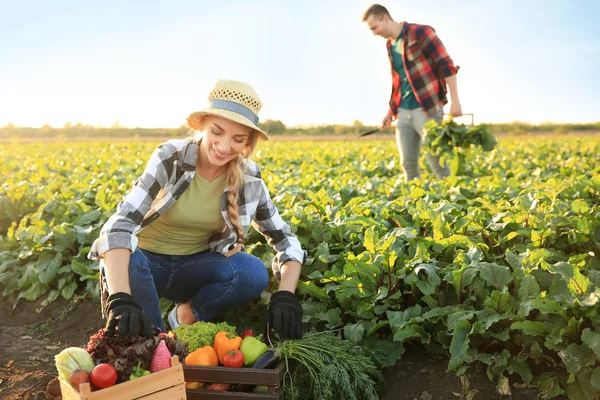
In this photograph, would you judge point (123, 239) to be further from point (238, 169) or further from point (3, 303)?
point (3, 303)

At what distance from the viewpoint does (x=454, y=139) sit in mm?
7520

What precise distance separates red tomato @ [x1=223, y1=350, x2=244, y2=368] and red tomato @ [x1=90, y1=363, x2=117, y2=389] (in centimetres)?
59

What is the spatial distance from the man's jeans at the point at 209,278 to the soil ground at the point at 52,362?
91cm

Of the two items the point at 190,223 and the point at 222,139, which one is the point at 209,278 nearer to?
the point at 190,223

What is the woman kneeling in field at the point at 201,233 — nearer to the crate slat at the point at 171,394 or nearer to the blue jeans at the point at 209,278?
the blue jeans at the point at 209,278

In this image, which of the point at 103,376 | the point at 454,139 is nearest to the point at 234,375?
the point at 103,376

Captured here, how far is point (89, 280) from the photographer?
5012 millimetres

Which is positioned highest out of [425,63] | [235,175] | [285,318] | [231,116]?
[425,63]

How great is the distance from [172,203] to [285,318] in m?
0.91

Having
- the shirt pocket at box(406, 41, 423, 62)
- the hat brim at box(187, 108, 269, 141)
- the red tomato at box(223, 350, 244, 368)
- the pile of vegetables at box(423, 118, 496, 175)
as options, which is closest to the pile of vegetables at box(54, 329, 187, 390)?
the red tomato at box(223, 350, 244, 368)

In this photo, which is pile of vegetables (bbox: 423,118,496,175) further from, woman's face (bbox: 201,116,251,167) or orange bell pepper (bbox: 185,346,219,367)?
orange bell pepper (bbox: 185,346,219,367)

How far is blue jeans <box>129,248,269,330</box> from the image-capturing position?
3613mm

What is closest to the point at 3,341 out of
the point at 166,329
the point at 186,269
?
the point at 166,329

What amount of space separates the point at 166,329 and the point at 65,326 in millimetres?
1143
